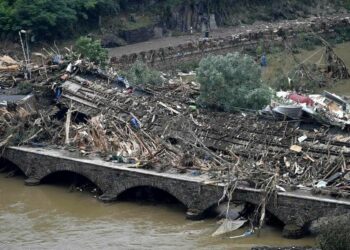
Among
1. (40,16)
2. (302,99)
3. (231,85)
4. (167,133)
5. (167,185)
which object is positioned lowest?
(167,185)

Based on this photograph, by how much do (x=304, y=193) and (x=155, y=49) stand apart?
29425 millimetres

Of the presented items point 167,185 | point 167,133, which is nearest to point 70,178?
point 167,133

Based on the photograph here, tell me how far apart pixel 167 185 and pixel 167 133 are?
4.07m

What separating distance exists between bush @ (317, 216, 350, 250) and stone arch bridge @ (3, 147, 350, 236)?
8.84 feet

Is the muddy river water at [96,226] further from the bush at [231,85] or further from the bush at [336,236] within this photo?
the bush at [231,85]

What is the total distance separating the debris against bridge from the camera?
3158 cm

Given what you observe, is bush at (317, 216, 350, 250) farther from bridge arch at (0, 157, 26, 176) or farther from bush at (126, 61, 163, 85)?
bush at (126, 61, 163, 85)

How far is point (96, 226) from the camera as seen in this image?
32312 millimetres

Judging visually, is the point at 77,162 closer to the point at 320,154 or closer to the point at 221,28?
the point at 320,154

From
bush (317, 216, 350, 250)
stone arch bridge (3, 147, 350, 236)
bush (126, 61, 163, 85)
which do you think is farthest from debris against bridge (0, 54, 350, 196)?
bush (317, 216, 350, 250)

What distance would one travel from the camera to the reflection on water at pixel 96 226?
30250mm

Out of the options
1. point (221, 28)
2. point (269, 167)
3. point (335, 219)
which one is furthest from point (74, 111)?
point (221, 28)

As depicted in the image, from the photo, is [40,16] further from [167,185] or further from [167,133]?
[167,185]

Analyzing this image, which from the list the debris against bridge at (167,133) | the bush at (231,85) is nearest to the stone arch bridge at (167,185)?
the debris against bridge at (167,133)
